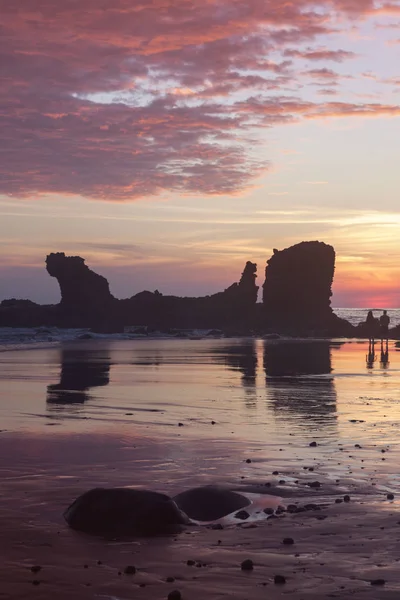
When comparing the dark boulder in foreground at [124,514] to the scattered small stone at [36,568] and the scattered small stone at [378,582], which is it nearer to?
the scattered small stone at [36,568]

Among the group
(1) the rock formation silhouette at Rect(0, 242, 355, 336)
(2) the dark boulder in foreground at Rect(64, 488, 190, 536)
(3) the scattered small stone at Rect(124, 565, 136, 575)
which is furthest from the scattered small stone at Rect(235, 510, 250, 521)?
(1) the rock formation silhouette at Rect(0, 242, 355, 336)

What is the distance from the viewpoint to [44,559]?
8258 mm

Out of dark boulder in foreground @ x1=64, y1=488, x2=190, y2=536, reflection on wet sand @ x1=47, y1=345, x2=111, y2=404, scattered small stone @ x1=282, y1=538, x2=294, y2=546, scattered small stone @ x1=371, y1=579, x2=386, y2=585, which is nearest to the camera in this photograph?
scattered small stone @ x1=371, y1=579, x2=386, y2=585

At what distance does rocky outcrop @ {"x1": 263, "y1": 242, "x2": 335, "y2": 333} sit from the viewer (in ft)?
546

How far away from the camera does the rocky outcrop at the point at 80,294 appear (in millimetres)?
158875

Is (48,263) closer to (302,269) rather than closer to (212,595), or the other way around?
(302,269)

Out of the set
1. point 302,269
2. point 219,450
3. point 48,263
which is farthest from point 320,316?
point 219,450

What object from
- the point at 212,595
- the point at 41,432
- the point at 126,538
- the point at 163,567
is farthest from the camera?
the point at 41,432

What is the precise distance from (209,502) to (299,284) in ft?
520

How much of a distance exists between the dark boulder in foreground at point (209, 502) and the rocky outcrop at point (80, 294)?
14572cm

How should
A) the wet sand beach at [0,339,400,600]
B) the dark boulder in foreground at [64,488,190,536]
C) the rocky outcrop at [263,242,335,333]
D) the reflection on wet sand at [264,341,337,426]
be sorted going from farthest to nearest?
the rocky outcrop at [263,242,335,333] → the reflection on wet sand at [264,341,337,426] → the dark boulder in foreground at [64,488,190,536] → the wet sand beach at [0,339,400,600]

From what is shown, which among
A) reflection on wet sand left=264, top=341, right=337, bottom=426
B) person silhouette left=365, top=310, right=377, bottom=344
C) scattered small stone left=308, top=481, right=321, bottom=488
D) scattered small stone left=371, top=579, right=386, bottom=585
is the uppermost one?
person silhouette left=365, top=310, right=377, bottom=344

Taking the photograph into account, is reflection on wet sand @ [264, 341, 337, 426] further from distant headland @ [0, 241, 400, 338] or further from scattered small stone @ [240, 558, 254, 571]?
distant headland @ [0, 241, 400, 338]

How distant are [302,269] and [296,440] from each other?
155 m
